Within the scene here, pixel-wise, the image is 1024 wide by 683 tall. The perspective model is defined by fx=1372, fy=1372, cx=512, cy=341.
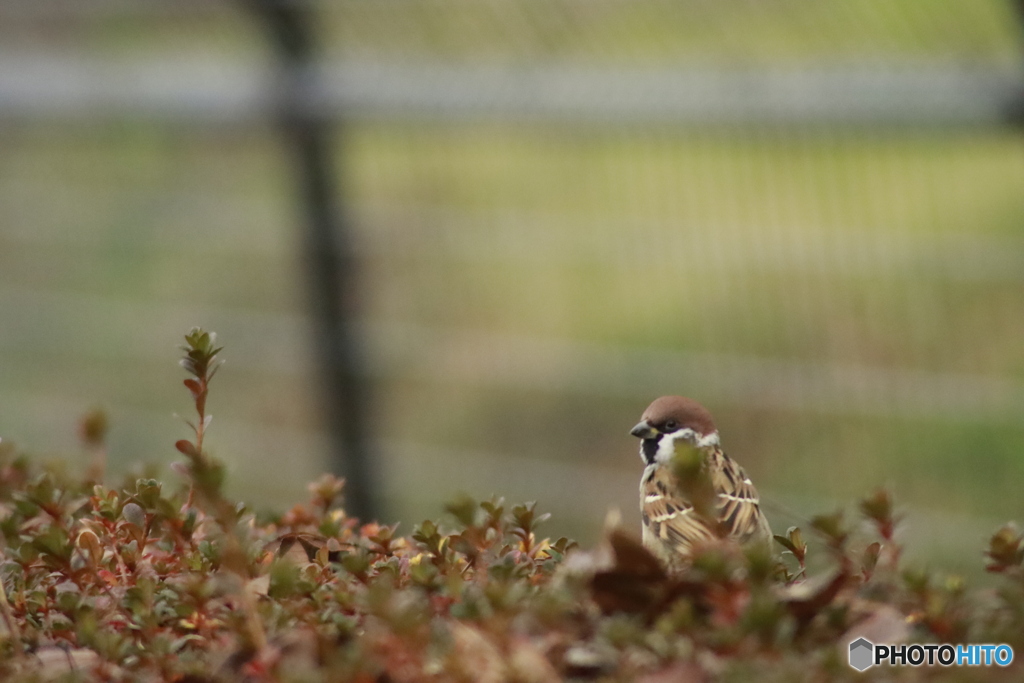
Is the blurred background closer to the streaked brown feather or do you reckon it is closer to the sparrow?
the sparrow

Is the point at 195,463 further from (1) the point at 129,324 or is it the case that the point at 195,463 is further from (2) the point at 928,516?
(1) the point at 129,324

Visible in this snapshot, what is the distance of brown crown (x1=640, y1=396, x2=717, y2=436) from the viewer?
Result: 2959mm

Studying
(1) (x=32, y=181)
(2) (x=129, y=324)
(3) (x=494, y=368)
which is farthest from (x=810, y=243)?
(1) (x=32, y=181)

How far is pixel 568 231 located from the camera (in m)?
5.53

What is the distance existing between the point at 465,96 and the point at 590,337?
3.98 feet

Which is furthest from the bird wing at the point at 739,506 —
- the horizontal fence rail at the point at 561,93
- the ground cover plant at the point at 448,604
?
the horizontal fence rail at the point at 561,93

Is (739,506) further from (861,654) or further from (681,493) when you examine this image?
(861,654)

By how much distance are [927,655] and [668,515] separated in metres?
1.26

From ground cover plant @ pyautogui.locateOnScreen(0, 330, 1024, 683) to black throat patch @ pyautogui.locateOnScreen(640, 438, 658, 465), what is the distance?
134cm

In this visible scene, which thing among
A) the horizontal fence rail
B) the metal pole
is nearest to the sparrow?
the horizontal fence rail

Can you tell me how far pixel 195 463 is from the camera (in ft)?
4.52

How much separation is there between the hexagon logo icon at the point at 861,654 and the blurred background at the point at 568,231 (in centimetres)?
248

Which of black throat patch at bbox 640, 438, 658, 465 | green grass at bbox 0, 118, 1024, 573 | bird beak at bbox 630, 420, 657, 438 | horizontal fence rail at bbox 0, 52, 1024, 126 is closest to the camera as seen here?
bird beak at bbox 630, 420, 657, 438

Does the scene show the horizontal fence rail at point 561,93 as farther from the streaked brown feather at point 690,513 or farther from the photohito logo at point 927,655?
the photohito logo at point 927,655
